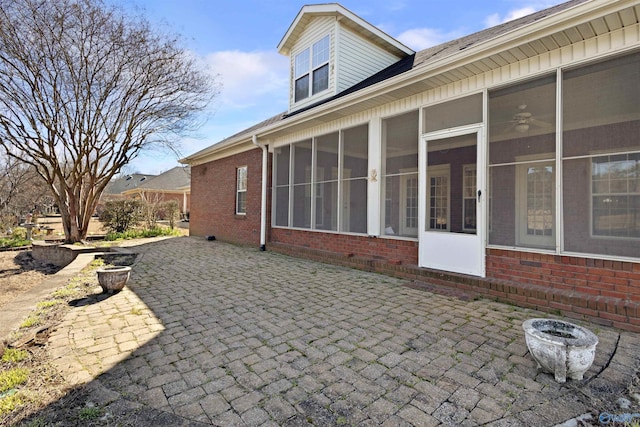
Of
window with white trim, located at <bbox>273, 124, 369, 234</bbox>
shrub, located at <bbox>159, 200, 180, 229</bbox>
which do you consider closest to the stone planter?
window with white trim, located at <bbox>273, 124, 369, 234</bbox>

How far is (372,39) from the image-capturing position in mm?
9219

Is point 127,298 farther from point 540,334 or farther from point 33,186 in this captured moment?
point 33,186

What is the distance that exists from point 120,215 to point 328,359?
13.1 m

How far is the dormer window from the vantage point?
893cm

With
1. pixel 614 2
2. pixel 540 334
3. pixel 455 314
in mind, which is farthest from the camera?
pixel 455 314

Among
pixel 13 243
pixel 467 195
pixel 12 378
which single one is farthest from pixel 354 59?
pixel 13 243

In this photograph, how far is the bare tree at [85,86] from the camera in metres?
8.41

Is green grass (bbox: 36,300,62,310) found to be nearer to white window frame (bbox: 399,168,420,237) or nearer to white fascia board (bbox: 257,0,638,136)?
white window frame (bbox: 399,168,420,237)

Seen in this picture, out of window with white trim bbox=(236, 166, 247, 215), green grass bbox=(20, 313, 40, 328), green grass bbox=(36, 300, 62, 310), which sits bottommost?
green grass bbox=(20, 313, 40, 328)

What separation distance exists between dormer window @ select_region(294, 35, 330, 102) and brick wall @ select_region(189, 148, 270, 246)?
230cm

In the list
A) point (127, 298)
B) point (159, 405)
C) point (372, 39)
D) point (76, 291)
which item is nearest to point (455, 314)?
point (159, 405)

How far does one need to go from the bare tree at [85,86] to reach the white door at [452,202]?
30.1ft

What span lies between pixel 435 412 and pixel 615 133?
4.00 metres

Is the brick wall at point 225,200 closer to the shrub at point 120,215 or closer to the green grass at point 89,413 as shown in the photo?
the shrub at point 120,215
